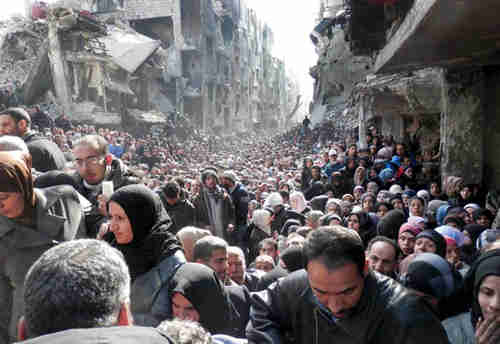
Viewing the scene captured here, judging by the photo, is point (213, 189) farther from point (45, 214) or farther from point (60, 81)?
point (60, 81)

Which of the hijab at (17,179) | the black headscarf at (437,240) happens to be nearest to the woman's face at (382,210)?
the black headscarf at (437,240)

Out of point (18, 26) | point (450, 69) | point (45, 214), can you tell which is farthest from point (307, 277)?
point (18, 26)

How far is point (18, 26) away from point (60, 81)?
5344 mm

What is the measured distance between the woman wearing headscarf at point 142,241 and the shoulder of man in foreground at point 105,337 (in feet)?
4.00

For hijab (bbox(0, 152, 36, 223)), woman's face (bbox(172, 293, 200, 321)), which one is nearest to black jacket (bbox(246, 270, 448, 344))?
woman's face (bbox(172, 293, 200, 321))

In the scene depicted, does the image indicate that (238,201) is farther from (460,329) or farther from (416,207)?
(460,329)

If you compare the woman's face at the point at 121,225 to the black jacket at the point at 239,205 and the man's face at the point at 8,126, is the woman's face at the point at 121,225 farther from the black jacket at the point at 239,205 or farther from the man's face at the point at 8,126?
the black jacket at the point at 239,205

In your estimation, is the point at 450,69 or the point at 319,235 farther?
the point at 450,69

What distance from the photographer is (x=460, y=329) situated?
236cm

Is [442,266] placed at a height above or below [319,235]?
below

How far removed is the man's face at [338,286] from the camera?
188 cm

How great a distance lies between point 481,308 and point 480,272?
0.18m

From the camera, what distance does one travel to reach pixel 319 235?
6.51ft

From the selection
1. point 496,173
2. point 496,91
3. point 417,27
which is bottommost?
point 496,173
